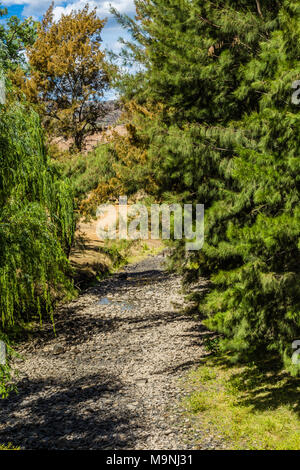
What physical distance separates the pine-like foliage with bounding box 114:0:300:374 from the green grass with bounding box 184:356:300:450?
2.96ft

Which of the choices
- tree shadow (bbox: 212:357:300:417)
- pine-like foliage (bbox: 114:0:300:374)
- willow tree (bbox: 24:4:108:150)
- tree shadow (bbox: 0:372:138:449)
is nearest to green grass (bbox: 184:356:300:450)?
tree shadow (bbox: 212:357:300:417)

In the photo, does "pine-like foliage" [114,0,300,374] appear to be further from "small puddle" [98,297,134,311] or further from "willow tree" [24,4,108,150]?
"willow tree" [24,4,108,150]

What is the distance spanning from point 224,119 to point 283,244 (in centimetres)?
507

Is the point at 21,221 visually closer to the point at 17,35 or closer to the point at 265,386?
the point at 265,386

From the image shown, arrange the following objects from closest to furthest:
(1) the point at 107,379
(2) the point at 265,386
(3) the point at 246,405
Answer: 1. (3) the point at 246,405
2. (2) the point at 265,386
3. (1) the point at 107,379

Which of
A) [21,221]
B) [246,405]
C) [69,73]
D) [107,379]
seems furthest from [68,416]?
[69,73]

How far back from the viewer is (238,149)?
29.1 feet

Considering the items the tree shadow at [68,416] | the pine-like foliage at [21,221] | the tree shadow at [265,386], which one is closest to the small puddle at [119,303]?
the tree shadow at [68,416]

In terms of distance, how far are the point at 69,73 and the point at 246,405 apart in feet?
72.0

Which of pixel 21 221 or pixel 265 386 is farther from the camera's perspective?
pixel 265 386

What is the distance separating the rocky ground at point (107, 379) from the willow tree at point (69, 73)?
36.6ft

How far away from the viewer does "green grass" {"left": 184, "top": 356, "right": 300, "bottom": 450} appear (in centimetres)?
845

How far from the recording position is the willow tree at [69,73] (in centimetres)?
2395
